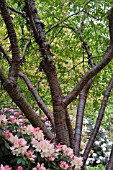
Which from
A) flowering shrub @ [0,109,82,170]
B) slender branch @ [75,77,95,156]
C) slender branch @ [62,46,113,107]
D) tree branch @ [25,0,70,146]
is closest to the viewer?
flowering shrub @ [0,109,82,170]

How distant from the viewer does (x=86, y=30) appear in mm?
2635

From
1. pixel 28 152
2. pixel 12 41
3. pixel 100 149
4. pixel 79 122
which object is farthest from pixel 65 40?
pixel 100 149

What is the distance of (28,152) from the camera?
4.73ft

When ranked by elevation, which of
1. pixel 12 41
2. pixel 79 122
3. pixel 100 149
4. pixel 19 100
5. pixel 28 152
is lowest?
pixel 100 149

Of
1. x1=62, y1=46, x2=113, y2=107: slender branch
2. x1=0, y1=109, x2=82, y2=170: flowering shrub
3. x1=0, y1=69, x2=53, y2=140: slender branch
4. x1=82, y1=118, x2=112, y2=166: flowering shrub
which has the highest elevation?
x1=62, y1=46, x2=113, y2=107: slender branch

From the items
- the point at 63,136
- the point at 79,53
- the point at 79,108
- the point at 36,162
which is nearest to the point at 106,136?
the point at 79,53

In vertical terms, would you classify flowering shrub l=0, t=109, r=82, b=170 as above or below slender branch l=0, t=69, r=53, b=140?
below

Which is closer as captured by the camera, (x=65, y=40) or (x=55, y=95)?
(x=55, y=95)

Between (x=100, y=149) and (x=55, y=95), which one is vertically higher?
(x=55, y=95)

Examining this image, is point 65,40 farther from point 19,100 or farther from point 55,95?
point 19,100

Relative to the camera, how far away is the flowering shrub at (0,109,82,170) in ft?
4.71

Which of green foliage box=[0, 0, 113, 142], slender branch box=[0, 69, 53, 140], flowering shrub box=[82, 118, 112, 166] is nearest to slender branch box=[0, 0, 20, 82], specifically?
slender branch box=[0, 69, 53, 140]

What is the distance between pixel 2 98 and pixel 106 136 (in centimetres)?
297

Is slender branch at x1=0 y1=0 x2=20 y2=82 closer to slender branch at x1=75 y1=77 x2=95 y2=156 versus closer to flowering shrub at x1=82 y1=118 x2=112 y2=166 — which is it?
slender branch at x1=75 y1=77 x2=95 y2=156
